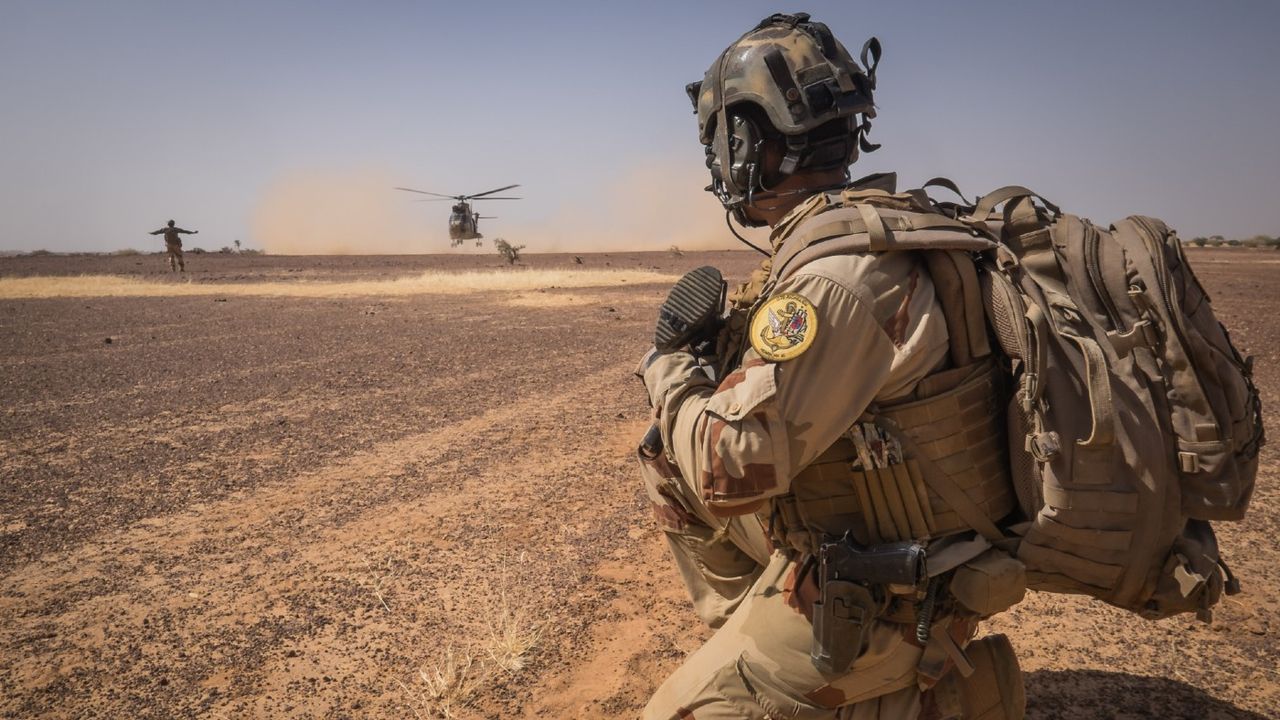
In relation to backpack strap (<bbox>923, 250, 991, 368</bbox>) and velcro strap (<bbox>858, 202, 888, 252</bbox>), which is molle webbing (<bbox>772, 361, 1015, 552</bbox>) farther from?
velcro strap (<bbox>858, 202, 888, 252</bbox>)

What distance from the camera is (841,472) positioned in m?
2.21

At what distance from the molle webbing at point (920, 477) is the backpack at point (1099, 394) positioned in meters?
0.03

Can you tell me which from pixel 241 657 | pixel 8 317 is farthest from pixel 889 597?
pixel 8 317

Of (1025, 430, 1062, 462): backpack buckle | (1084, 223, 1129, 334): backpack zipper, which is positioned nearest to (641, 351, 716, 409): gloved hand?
(1025, 430, 1062, 462): backpack buckle

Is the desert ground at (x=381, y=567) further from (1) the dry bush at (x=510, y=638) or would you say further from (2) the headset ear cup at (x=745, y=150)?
(2) the headset ear cup at (x=745, y=150)

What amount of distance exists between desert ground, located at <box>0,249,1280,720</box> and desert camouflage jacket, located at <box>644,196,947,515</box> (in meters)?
1.68

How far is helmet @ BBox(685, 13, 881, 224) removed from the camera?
8.43ft

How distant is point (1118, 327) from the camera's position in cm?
→ 209

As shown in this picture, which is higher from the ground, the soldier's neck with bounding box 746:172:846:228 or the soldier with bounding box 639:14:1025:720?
the soldier's neck with bounding box 746:172:846:228

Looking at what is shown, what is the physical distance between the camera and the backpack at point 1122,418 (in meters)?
2.00

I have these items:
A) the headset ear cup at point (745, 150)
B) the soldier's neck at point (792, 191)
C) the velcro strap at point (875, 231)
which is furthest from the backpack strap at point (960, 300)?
the headset ear cup at point (745, 150)

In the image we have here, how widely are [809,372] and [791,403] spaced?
85mm

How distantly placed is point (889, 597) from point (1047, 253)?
1.01m

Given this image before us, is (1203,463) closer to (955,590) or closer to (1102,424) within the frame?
(1102,424)
